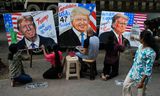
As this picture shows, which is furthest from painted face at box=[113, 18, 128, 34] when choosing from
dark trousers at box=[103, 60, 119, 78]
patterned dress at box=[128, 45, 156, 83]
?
patterned dress at box=[128, 45, 156, 83]

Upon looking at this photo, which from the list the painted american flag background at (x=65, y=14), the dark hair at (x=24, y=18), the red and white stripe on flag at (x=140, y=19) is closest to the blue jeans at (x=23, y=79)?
the dark hair at (x=24, y=18)

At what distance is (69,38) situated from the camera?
1046 centimetres

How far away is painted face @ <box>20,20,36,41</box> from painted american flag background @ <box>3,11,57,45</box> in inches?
4.9

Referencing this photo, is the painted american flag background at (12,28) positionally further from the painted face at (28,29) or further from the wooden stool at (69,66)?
the wooden stool at (69,66)

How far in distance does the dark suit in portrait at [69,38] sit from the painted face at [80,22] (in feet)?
0.77

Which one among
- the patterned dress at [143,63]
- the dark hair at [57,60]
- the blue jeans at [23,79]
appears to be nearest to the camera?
the patterned dress at [143,63]

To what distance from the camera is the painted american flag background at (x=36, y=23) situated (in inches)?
382

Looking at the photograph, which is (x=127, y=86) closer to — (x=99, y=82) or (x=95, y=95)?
(x=95, y=95)

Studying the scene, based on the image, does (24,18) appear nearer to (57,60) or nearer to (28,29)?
(28,29)

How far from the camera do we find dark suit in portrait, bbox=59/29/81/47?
410 inches

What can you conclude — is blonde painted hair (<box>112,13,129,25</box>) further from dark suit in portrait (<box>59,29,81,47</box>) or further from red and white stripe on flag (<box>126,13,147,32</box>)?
dark suit in portrait (<box>59,29,81,47</box>)

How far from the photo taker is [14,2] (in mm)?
22000

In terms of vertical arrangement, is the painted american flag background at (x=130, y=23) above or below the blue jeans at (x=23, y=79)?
above

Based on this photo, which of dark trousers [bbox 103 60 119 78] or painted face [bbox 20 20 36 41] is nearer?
dark trousers [bbox 103 60 119 78]
